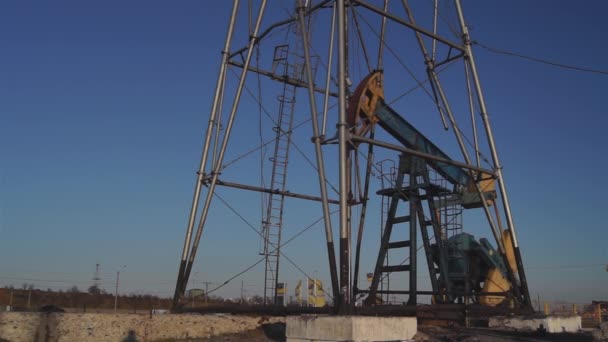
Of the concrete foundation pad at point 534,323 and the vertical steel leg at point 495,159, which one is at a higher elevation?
the vertical steel leg at point 495,159

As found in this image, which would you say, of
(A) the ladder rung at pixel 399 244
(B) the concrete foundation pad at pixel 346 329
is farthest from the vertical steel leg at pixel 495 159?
(B) the concrete foundation pad at pixel 346 329

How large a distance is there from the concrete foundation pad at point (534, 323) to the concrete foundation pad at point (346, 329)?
4624 mm

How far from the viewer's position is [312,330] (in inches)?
426

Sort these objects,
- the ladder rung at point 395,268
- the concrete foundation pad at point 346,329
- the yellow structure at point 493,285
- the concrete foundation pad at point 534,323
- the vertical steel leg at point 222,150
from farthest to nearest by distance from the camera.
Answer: the yellow structure at point 493,285 < the ladder rung at point 395,268 < the vertical steel leg at point 222,150 < the concrete foundation pad at point 534,323 < the concrete foundation pad at point 346,329

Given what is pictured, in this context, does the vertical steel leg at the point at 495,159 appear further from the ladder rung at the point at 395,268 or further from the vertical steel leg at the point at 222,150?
the vertical steel leg at the point at 222,150

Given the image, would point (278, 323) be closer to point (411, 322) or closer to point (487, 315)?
point (411, 322)

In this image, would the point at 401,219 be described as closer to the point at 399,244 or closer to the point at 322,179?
the point at 399,244

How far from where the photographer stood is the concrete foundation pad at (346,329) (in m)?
10.3

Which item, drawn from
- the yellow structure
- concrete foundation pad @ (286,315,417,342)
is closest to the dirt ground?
concrete foundation pad @ (286,315,417,342)

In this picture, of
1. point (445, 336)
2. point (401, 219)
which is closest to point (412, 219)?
point (401, 219)

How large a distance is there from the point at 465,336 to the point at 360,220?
5623mm

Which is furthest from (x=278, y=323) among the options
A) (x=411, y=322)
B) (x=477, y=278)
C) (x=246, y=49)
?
(x=477, y=278)

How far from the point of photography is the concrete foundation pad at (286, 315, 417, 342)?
10336 millimetres

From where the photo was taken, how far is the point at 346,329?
10.3m
